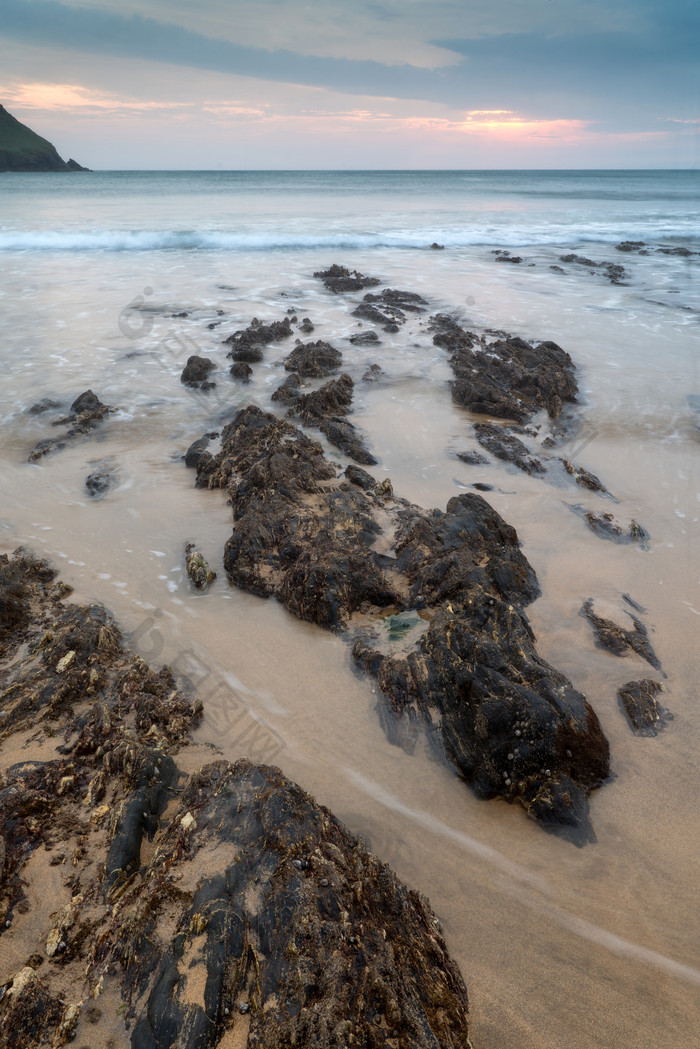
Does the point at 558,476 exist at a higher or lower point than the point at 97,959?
lower

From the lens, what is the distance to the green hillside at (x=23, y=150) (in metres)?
84.6

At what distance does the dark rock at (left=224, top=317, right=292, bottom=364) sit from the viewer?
9.57 meters

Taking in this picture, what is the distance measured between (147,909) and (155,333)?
10849mm

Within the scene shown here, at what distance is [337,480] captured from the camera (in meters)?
5.64

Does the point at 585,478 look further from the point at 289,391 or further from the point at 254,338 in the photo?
the point at 254,338

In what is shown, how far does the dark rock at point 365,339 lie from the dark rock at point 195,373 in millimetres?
2886

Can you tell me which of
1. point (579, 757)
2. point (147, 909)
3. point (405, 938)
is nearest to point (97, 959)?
point (147, 909)

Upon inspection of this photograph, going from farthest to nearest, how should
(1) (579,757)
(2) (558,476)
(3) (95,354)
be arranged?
(3) (95,354), (2) (558,476), (1) (579,757)

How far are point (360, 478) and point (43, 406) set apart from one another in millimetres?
4866

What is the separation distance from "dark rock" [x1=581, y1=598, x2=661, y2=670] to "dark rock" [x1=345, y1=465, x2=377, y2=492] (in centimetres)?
230

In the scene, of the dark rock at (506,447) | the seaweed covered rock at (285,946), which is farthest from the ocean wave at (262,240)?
the seaweed covered rock at (285,946)

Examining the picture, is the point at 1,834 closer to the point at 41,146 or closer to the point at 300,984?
the point at 300,984

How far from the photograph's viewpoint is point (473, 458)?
6.43 metres

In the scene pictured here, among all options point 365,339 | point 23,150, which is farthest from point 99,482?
point 23,150
